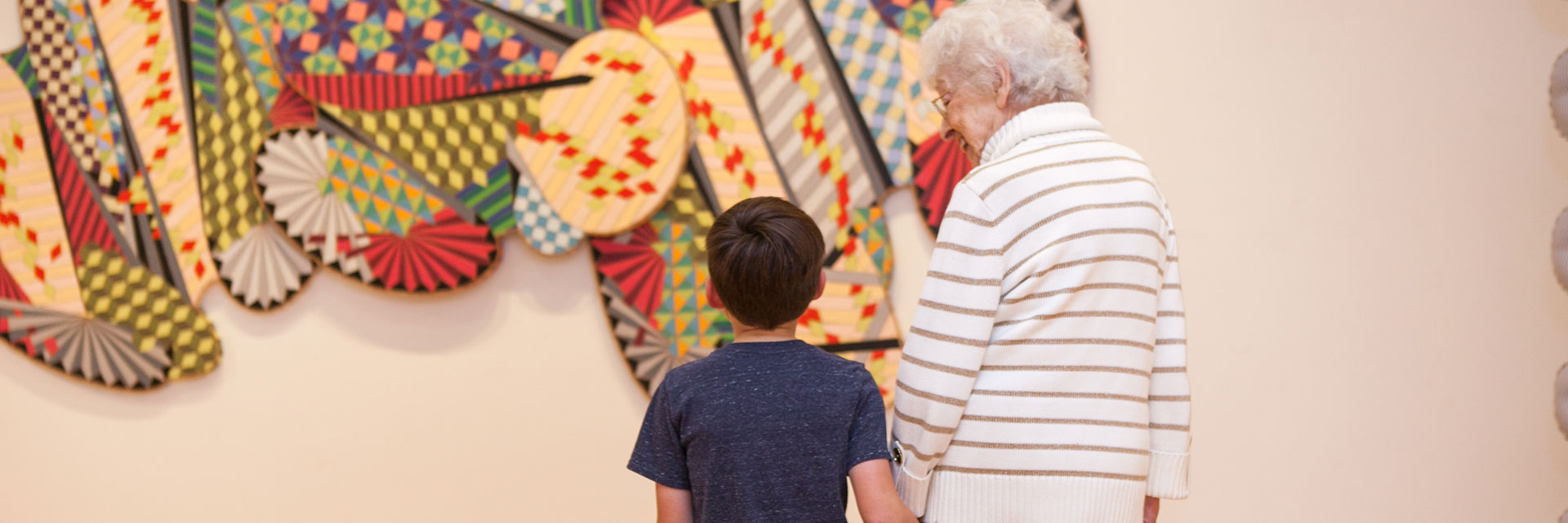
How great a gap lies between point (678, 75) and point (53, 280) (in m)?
1.43

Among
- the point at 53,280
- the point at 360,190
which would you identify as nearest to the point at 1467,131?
the point at 360,190

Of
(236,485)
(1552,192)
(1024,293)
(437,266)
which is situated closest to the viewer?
(1024,293)

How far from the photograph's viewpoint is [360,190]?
2051 millimetres

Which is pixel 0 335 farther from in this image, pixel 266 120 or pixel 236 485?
pixel 266 120

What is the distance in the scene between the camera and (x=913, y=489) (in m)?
1.23

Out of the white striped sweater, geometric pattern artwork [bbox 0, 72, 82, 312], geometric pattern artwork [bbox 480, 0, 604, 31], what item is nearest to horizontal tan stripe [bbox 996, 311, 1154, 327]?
the white striped sweater

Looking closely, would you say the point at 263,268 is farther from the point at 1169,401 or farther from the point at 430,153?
the point at 1169,401

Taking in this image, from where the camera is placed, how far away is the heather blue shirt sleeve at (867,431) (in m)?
1.18

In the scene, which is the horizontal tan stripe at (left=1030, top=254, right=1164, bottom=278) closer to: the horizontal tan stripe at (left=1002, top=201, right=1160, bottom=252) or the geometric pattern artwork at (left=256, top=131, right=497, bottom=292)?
→ the horizontal tan stripe at (left=1002, top=201, right=1160, bottom=252)

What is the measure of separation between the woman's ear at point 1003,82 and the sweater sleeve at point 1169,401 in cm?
27

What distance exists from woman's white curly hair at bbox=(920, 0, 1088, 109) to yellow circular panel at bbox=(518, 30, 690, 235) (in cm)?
75

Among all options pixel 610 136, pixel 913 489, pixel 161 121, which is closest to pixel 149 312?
pixel 161 121

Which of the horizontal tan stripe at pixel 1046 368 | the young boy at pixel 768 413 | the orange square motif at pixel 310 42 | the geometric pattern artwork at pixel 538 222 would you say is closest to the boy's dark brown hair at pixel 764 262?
the young boy at pixel 768 413

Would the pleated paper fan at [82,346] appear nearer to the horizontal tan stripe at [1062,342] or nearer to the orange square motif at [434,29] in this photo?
the orange square motif at [434,29]
